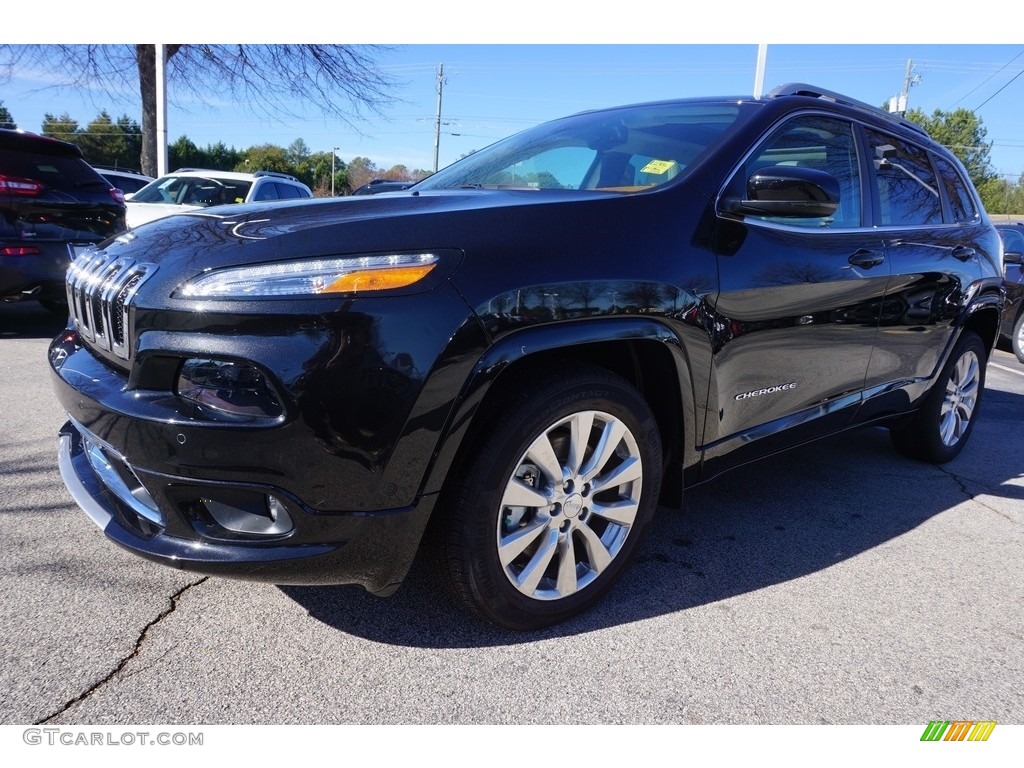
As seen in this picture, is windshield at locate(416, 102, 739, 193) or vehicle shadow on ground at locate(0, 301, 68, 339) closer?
windshield at locate(416, 102, 739, 193)

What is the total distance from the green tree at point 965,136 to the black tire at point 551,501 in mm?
72593

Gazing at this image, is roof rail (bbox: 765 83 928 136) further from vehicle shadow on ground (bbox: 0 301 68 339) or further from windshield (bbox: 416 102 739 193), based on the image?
vehicle shadow on ground (bbox: 0 301 68 339)

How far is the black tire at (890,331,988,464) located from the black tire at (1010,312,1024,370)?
5672 mm

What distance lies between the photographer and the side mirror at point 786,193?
7.93 feet

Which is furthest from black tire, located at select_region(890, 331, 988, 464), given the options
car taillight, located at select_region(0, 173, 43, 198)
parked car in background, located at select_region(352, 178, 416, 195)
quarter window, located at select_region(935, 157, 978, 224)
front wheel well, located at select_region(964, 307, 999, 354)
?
car taillight, located at select_region(0, 173, 43, 198)

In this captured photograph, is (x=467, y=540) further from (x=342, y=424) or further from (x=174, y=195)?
(x=174, y=195)

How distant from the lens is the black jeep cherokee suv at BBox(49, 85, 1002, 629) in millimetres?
1766

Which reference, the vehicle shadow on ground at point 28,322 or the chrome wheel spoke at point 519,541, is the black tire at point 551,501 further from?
the vehicle shadow on ground at point 28,322

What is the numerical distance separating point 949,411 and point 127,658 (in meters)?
4.28

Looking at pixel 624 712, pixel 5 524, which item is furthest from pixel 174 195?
pixel 624 712

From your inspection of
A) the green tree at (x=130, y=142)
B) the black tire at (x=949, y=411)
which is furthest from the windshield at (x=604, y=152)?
the green tree at (x=130, y=142)

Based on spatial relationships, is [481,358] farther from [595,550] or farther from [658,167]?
[658,167]

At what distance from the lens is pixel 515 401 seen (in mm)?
2029
